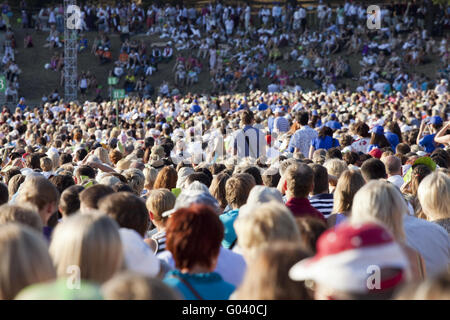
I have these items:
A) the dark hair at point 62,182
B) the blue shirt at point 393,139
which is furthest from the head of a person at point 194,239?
the blue shirt at point 393,139

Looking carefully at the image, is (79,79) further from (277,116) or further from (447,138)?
(447,138)

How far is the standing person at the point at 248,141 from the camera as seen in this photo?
11.0 meters

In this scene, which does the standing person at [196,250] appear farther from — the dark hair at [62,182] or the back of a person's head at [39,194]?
the dark hair at [62,182]

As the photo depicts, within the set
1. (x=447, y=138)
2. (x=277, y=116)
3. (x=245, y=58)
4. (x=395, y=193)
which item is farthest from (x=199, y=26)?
(x=395, y=193)

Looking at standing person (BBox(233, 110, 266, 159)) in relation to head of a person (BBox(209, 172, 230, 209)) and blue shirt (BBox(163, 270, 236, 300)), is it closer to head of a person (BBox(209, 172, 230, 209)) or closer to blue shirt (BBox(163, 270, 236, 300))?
head of a person (BBox(209, 172, 230, 209))

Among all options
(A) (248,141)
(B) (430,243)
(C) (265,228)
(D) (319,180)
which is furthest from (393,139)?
(C) (265,228)

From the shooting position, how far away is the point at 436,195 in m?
5.06

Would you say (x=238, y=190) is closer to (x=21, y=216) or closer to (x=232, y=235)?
(x=232, y=235)

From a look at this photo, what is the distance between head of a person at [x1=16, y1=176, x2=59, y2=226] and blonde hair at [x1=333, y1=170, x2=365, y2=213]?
6.95 ft

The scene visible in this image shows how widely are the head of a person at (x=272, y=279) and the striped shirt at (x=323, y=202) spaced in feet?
10.5

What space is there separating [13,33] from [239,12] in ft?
40.1

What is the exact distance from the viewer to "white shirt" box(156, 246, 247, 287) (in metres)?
4.21

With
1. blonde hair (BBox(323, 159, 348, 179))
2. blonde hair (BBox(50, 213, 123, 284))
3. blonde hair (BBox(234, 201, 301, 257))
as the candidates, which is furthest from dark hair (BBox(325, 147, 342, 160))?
blonde hair (BBox(50, 213, 123, 284))

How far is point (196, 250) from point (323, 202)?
274 centimetres
